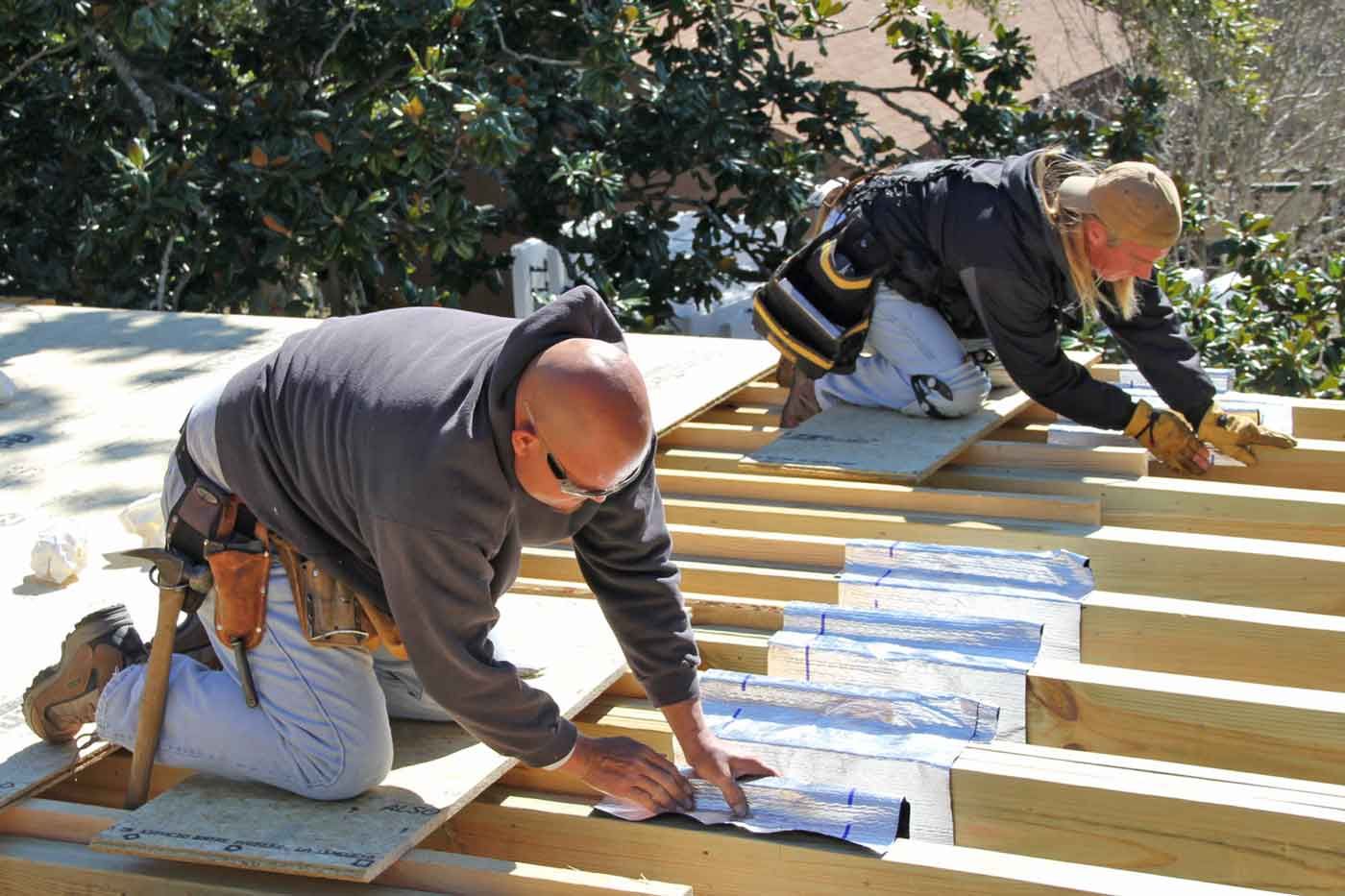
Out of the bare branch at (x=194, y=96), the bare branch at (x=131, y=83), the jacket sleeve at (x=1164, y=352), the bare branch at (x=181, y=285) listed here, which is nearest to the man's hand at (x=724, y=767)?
the jacket sleeve at (x=1164, y=352)

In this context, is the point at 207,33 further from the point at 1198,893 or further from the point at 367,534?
the point at 1198,893

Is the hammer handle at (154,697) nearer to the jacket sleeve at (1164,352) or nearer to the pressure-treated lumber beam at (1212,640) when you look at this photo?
the pressure-treated lumber beam at (1212,640)

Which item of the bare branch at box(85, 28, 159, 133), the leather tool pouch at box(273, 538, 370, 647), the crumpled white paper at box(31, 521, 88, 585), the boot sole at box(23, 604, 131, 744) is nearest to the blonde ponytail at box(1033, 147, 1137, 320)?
the leather tool pouch at box(273, 538, 370, 647)

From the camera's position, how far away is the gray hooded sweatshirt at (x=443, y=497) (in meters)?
2.01

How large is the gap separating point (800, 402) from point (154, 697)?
2.48 m

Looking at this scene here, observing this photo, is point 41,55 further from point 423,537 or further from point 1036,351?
point 423,537

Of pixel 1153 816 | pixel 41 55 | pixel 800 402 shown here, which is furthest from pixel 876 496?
pixel 41 55

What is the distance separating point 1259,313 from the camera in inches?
258

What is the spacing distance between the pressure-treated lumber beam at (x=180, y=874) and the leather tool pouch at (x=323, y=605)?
39 centimetres

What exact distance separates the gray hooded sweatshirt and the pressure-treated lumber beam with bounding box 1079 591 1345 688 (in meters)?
1.05

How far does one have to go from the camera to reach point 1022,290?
150 inches

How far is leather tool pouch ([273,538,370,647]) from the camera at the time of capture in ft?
7.75

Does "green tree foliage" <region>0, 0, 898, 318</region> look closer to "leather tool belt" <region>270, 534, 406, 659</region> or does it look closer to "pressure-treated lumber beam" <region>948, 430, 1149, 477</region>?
"pressure-treated lumber beam" <region>948, 430, 1149, 477</region>

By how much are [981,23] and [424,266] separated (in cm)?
604
